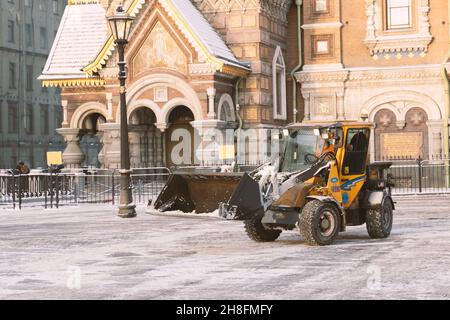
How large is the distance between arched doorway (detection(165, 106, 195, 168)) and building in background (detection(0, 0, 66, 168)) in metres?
26.1

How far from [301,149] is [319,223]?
162 centimetres

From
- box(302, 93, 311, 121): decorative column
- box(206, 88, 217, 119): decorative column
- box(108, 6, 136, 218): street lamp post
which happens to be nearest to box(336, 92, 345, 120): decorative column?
box(302, 93, 311, 121): decorative column

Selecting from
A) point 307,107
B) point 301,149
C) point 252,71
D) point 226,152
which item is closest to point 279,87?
point 307,107

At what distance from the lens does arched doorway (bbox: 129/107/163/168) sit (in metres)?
37.6

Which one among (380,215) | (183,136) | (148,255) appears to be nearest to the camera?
(148,255)

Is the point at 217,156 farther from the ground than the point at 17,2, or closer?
closer

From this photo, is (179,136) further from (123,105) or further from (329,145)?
(329,145)

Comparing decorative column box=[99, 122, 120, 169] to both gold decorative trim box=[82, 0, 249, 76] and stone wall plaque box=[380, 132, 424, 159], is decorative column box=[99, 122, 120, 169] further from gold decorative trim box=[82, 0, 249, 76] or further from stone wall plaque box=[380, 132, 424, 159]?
stone wall plaque box=[380, 132, 424, 159]

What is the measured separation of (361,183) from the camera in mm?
18453

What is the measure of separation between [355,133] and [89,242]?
5.33 m
